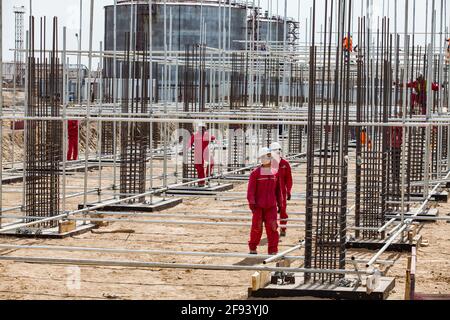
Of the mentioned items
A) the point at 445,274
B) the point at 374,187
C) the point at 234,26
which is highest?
the point at 234,26

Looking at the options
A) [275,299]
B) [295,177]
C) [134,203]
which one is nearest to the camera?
[275,299]

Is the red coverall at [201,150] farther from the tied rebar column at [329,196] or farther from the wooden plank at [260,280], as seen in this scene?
the wooden plank at [260,280]

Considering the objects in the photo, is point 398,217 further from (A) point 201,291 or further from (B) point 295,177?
(B) point 295,177

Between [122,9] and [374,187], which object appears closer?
[374,187]

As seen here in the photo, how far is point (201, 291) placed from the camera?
1048cm

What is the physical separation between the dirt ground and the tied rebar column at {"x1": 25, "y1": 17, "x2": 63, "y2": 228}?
98 centimetres

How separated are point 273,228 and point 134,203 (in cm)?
642

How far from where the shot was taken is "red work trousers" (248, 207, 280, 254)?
39.0 ft

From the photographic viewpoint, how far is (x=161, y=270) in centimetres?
1186

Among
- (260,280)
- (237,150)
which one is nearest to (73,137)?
(237,150)

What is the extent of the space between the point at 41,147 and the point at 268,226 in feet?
17.3

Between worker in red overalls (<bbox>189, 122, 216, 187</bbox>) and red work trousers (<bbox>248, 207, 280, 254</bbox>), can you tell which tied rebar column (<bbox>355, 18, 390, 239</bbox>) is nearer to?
red work trousers (<bbox>248, 207, 280, 254</bbox>)

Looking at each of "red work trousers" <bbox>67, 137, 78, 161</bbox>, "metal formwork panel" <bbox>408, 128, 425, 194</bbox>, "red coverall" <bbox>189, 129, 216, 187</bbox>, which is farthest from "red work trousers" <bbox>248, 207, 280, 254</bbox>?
"red work trousers" <bbox>67, 137, 78, 161</bbox>
